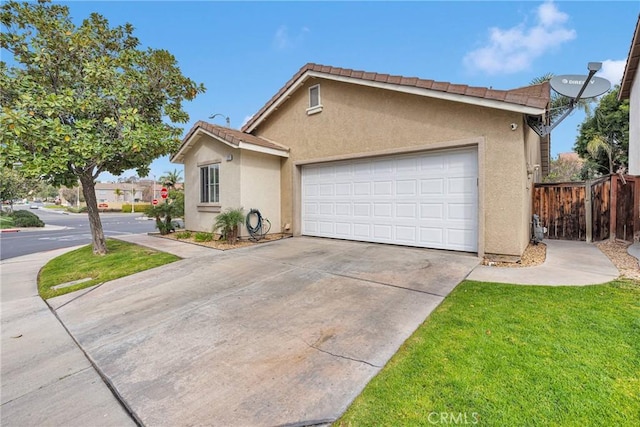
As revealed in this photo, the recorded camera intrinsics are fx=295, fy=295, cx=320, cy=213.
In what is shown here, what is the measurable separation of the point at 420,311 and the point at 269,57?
12.2 meters

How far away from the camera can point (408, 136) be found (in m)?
7.68

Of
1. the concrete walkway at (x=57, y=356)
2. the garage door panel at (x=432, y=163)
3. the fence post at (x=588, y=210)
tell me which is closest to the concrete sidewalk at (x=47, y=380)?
the concrete walkway at (x=57, y=356)

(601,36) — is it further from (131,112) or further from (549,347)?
(131,112)

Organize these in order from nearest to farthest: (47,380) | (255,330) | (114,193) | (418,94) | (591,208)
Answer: (47,380), (255,330), (418,94), (591,208), (114,193)

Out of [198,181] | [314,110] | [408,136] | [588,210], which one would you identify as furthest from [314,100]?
[588,210]

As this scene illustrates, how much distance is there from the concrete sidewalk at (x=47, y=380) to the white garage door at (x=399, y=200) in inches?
267

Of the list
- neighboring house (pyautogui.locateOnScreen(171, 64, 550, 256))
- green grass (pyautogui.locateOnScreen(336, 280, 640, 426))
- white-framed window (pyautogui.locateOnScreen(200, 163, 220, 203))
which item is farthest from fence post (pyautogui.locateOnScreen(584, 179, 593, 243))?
white-framed window (pyautogui.locateOnScreen(200, 163, 220, 203))

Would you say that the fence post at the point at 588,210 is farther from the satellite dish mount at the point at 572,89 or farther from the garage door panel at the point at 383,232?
the garage door panel at the point at 383,232

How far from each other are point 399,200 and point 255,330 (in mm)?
5497

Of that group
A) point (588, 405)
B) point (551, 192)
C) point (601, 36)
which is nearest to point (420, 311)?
point (588, 405)

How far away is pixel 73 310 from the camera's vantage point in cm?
498

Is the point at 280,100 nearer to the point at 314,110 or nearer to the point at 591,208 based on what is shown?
the point at 314,110

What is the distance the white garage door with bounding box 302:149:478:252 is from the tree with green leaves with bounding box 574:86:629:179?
57.5 ft

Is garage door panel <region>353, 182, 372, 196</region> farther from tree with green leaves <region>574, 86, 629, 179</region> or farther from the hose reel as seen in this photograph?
tree with green leaves <region>574, 86, 629, 179</region>
